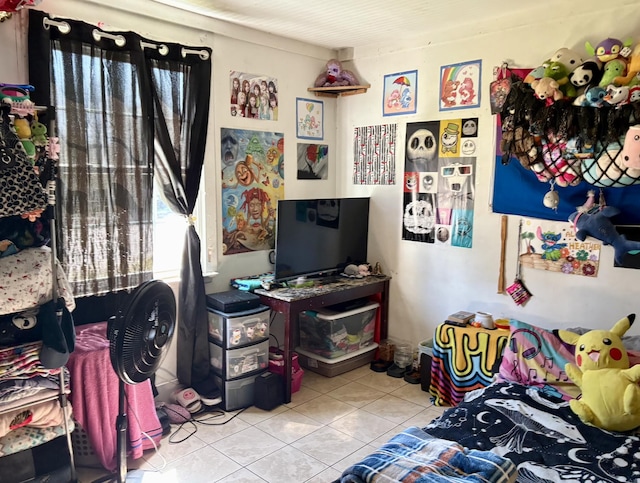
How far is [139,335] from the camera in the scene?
216 cm

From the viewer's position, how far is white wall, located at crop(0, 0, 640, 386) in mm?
2904

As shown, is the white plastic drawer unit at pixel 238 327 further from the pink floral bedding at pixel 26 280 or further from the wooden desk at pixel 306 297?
the pink floral bedding at pixel 26 280

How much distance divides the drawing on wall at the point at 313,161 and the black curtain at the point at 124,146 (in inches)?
38.3

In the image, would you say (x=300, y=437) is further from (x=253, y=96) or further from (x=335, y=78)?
(x=335, y=78)

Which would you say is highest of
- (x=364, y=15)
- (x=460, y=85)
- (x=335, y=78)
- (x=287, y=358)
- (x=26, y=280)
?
(x=364, y=15)

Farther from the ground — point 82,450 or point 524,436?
point 524,436

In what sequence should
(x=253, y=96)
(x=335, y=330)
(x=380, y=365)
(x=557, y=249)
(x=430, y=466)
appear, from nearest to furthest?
(x=430, y=466) → (x=557, y=249) → (x=253, y=96) → (x=335, y=330) → (x=380, y=365)

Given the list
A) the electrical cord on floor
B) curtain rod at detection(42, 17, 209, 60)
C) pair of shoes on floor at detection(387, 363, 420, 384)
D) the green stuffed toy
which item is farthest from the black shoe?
curtain rod at detection(42, 17, 209, 60)

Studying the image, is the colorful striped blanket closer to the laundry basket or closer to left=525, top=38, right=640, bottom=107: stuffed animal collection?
the laundry basket

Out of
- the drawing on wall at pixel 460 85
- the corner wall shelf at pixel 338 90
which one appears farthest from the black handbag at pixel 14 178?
the drawing on wall at pixel 460 85

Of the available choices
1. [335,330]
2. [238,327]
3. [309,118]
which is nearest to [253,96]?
[309,118]

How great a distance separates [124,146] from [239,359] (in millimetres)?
1516

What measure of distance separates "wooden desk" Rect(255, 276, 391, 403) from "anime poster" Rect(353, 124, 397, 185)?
84 cm

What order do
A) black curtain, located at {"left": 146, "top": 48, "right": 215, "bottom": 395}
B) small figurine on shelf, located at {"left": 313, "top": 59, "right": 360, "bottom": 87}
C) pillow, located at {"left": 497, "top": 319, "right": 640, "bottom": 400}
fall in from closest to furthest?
pillow, located at {"left": 497, "top": 319, "right": 640, "bottom": 400} → black curtain, located at {"left": 146, "top": 48, "right": 215, "bottom": 395} → small figurine on shelf, located at {"left": 313, "top": 59, "right": 360, "bottom": 87}
